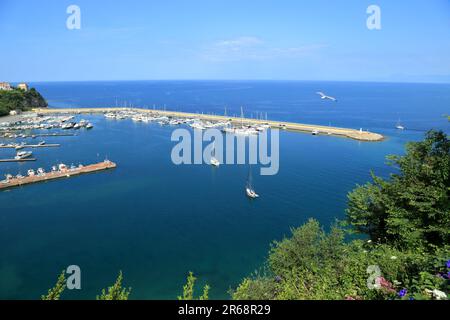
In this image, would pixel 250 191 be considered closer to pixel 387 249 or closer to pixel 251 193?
pixel 251 193

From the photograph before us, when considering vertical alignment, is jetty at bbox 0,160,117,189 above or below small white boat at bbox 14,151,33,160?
below

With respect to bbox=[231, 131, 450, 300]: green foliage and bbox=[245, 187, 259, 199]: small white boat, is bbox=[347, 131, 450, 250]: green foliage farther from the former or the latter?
bbox=[245, 187, 259, 199]: small white boat

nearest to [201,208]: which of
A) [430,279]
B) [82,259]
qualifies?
[82,259]

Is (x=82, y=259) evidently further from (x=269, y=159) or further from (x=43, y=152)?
(x=43, y=152)

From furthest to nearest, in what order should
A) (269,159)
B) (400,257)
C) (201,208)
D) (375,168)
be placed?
1. (269,159)
2. (375,168)
3. (201,208)
4. (400,257)

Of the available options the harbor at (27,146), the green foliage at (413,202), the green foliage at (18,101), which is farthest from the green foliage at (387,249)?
the green foliage at (18,101)

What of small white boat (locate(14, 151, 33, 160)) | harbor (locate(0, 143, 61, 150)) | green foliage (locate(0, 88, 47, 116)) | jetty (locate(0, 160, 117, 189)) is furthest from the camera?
green foliage (locate(0, 88, 47, 116))

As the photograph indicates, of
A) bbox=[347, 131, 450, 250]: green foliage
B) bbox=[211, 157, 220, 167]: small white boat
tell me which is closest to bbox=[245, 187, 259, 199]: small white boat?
bbox=[211, 157, 220, 167]: small white boat
